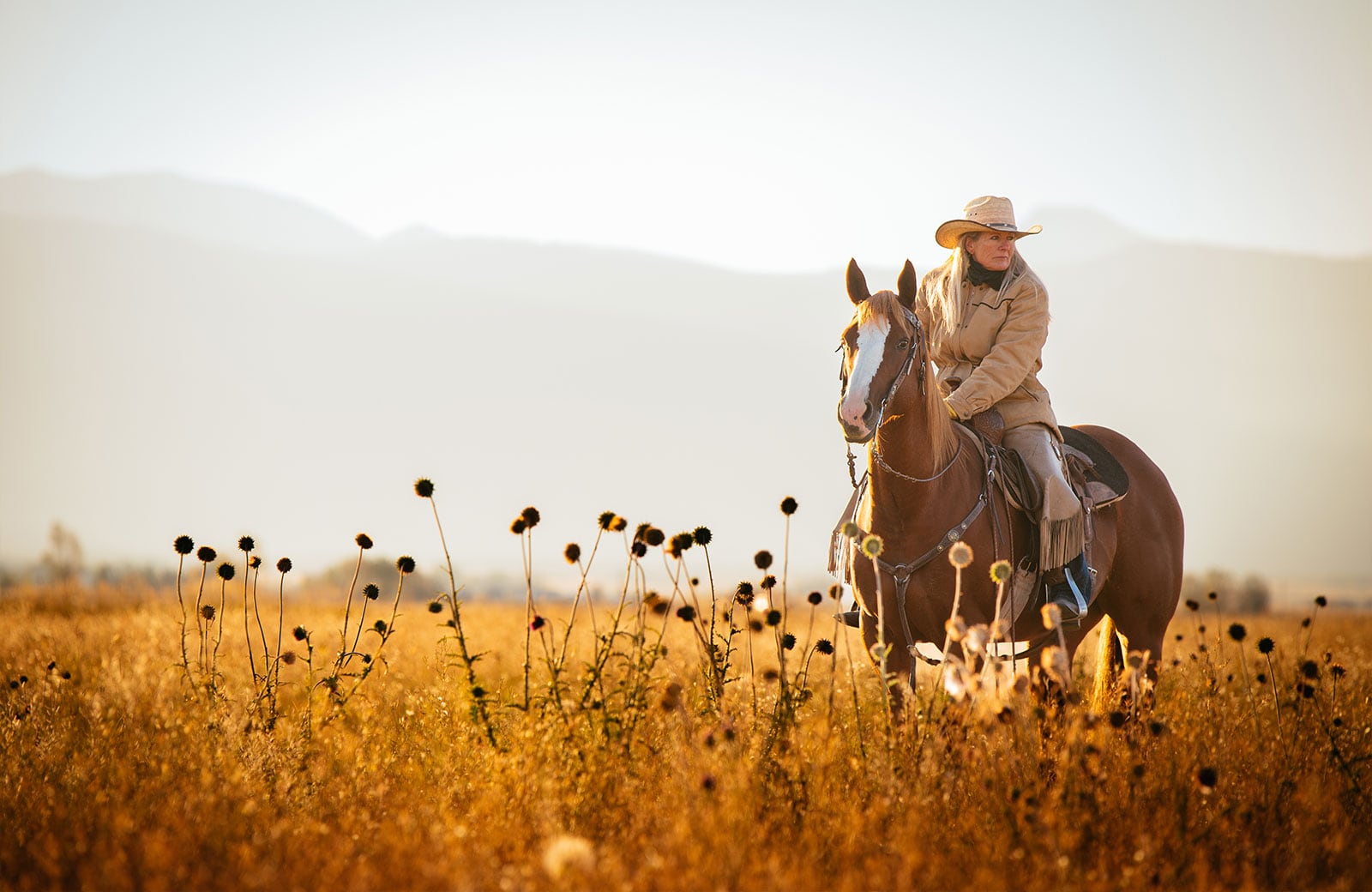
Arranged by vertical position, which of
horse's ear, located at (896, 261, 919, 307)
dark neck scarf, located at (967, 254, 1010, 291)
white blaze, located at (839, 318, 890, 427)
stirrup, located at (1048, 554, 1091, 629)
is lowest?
stirrup, located at (1048, 554, 1091, 629)

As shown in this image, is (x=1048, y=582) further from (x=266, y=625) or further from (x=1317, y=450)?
(x=1317, y=450)

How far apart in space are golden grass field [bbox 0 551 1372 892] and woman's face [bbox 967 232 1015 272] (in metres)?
2.60

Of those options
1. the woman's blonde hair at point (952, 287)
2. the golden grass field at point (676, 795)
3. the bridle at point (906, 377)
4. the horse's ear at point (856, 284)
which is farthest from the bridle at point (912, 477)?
the woman's blonde hair at point (952, 287)

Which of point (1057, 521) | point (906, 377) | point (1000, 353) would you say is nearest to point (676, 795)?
point (906, 377)

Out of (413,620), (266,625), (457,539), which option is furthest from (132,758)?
(457,539)

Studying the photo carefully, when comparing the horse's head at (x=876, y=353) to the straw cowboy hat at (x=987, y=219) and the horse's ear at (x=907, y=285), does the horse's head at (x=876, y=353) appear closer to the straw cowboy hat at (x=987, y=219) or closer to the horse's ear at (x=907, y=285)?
the horse's ear at (x=907, y=285)

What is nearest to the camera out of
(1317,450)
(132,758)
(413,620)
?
(132,758)

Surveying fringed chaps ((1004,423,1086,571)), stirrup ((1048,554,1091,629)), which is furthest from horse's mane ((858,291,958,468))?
stirrup ((1048,554,1091,629))

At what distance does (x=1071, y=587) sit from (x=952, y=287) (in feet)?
6.74

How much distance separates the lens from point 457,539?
18088cm

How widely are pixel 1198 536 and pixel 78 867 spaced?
611 feet

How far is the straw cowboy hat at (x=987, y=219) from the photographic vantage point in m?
5.63

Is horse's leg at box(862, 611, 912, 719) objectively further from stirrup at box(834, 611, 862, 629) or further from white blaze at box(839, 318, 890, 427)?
white blaze at box(839, 318, 890, 427)

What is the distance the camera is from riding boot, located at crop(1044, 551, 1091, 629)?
17.5ft
